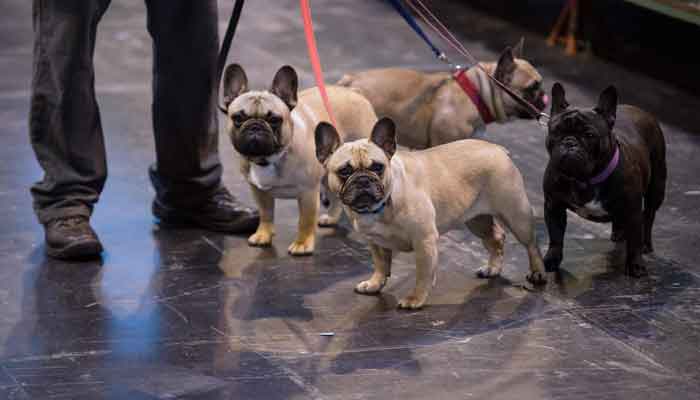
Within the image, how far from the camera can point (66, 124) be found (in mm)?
4816

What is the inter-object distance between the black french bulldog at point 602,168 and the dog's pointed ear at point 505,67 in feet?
2.86

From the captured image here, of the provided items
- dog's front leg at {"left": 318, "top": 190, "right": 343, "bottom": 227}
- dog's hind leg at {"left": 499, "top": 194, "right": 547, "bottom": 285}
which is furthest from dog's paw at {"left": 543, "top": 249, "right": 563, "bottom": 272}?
dog's front leg at {"left": 318, "top": 190, "right": 343, "bottom": 227}

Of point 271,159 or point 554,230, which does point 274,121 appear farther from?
point 554,230

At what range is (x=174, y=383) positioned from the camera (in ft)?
12.4

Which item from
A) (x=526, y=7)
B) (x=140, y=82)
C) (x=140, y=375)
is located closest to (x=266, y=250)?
(x=140, y=375)

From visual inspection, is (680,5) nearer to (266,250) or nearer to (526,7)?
(526,7)

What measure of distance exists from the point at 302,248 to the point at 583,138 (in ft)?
4.00

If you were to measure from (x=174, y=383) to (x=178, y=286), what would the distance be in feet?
2.76

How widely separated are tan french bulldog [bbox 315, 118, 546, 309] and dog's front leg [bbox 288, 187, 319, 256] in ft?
1.43

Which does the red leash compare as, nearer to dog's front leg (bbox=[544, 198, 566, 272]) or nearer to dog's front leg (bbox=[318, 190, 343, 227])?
dog's front leg (bbox=[318, 190, 343, 227])

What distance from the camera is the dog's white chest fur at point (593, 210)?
4.50 metres

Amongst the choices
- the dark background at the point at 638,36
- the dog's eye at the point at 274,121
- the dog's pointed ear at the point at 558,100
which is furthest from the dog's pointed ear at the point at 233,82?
the dark background at the point at 638,36

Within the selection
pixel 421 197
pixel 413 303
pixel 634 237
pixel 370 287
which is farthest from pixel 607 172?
pixel 370 287

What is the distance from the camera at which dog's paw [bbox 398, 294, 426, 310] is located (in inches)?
170
